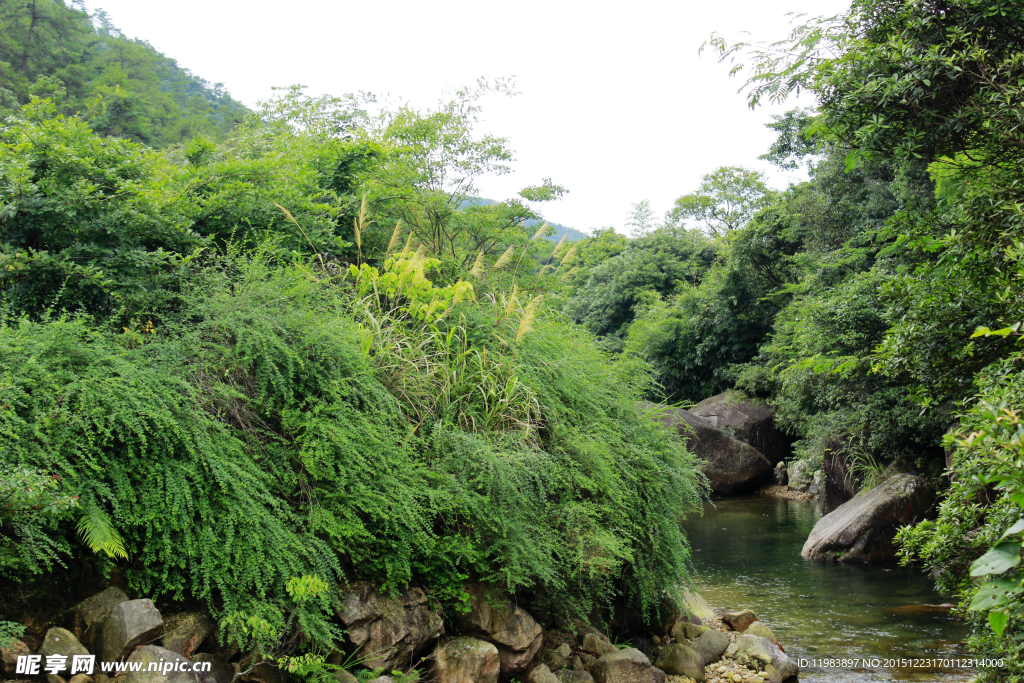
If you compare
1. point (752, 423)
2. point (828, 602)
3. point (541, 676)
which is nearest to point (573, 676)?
point (541, 676)

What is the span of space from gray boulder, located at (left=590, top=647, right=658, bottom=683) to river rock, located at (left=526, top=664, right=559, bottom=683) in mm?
491

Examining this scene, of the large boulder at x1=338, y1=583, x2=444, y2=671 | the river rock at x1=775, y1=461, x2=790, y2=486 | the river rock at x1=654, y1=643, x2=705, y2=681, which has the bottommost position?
the river rock at x1=654, y1=643, x2=705, y2=681

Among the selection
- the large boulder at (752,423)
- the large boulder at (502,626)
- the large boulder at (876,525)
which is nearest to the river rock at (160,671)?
the large boulder at (502,626)

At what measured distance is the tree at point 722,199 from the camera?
32406 mm

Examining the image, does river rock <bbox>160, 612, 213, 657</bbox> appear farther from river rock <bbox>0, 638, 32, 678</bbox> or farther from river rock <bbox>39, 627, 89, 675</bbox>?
river rock <bbox>0, 638, 32, 678</bbox>

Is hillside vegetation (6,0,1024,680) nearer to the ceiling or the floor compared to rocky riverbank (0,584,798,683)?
nearer to the ceiling

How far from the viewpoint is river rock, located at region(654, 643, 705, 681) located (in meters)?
5.89

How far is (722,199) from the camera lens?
3344 centimetres

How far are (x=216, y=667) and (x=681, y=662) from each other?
4.08 m

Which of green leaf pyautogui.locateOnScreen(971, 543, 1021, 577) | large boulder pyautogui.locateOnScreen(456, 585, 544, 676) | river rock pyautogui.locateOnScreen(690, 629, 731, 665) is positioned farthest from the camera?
river rock pyautogui.locateOnScreen(690, 629, 731, 665)

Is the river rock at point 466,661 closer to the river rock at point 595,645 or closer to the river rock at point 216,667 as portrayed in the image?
the river rock at point 595,645

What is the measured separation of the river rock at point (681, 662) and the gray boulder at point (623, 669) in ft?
2.43

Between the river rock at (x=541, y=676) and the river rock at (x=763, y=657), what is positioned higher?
the river rock at (x=541, y=676)

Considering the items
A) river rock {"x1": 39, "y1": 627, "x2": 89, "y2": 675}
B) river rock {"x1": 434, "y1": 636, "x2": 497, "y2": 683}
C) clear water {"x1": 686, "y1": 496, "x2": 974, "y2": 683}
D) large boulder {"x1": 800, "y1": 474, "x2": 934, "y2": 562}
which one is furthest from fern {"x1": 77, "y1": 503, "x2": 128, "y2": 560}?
large boulder {"x1": 800, "y1": 474, "x2": 934, "y2": 562}
